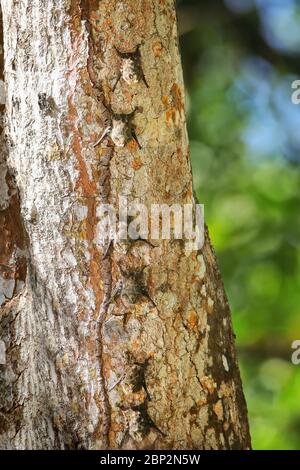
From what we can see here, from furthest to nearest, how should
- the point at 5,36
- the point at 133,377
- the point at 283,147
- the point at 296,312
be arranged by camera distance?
the point at 283,147 → the point at 296,312 → the point at 5,36 → the point at 133,377

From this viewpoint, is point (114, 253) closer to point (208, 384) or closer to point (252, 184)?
point (208, 384)

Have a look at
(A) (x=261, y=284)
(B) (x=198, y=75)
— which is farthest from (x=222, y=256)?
(B) (x=198, y=75)

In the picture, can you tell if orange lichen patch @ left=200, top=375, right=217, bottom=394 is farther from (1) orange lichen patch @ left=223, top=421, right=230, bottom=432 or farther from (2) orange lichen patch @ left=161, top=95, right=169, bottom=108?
(2) orange lichen patch @ left=161, top=95, right=169, bottom=108

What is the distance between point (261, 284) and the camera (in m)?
2.62

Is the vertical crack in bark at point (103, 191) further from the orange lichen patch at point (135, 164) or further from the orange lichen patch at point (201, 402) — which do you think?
the orange lichen patch at point (201, 402)

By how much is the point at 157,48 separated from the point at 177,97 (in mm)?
80

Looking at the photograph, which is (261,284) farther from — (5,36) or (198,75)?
(5,36)

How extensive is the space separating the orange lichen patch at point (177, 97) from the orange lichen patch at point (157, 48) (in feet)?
0.18

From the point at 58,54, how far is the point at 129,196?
9.4 inches

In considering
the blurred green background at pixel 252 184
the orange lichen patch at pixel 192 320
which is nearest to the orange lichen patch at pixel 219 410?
the orange lichen patch at pixel 192 320

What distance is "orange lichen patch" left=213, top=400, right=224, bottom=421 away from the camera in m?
1.30

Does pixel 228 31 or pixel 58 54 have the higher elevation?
pixel 228 31

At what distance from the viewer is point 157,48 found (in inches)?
50.9

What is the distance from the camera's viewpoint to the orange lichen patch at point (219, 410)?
130 cm
